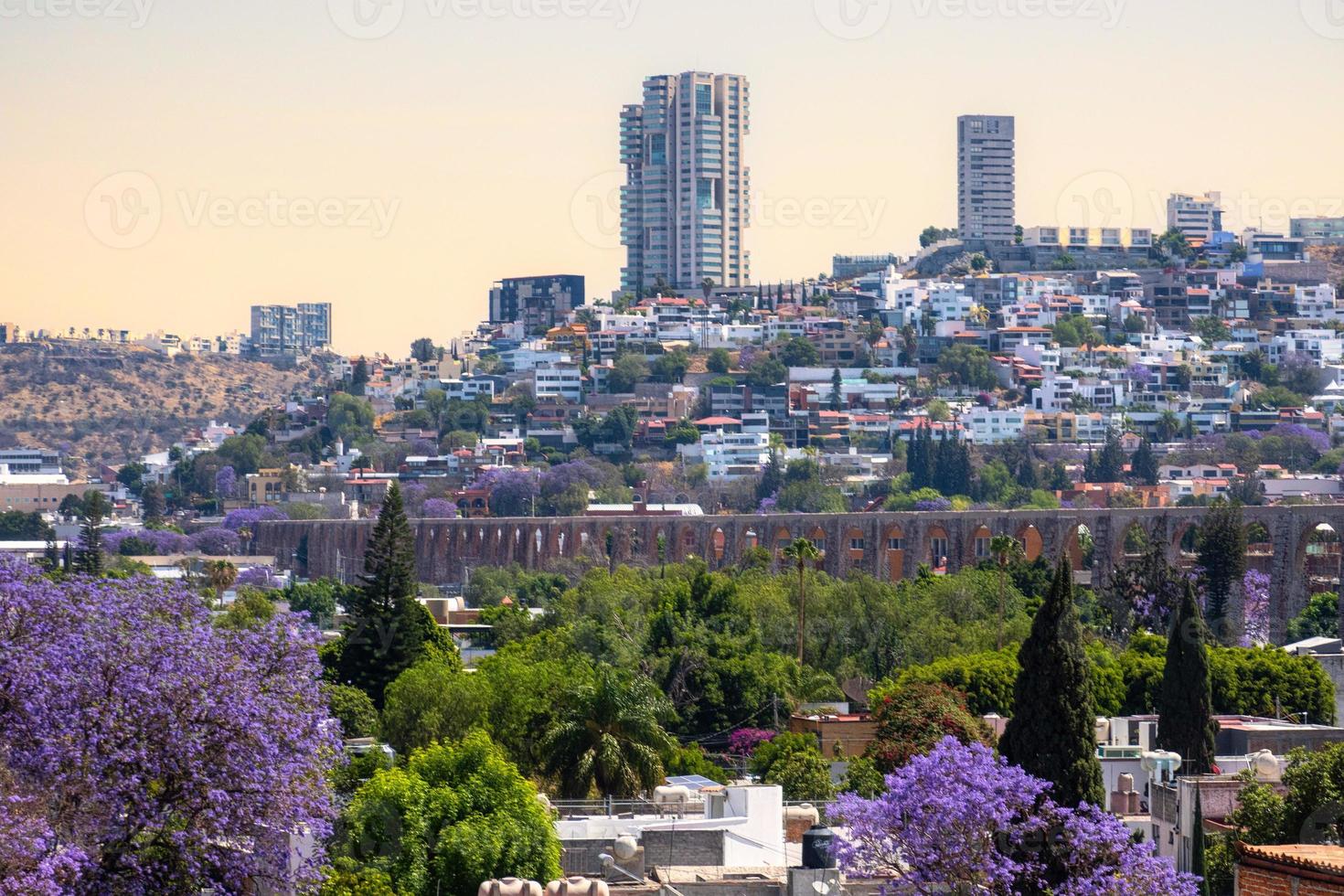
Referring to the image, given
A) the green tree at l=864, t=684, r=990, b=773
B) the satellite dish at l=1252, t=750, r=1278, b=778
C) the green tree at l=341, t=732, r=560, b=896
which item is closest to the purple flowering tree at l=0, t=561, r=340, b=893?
the green tree at l=341, t=732, r=560, b=896

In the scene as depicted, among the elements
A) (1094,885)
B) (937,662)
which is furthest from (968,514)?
(1094,885)

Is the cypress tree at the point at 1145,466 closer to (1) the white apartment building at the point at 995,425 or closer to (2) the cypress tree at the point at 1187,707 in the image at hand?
(1) the white apartment building at the point at 995,425

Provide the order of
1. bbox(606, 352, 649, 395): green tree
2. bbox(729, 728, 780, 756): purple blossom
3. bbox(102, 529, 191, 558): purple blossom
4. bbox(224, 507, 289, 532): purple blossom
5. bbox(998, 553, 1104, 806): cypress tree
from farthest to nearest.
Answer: bbox(606, 352, 649, 395): green tree < bbox(224, 507, 289, 532): purple blossom < bbox(102, 529, 191, 558): purple blossom < bbox(729, 728, 780, 756): purple blossom < bbox(998, 553, 1104, 806): cypress tree

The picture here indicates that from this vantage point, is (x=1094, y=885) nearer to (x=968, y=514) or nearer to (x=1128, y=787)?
(x=1128, y=787)

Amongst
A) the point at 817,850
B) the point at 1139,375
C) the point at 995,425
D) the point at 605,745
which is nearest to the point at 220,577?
the point at 605,745

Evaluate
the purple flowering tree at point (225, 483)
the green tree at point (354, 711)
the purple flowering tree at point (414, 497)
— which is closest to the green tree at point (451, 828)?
the green tree at point (354, 711)

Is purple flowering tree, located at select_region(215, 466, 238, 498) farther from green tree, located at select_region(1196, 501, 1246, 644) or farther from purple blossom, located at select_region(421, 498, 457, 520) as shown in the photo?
green tree, located at select_region(1196, 501, 1246, 644)

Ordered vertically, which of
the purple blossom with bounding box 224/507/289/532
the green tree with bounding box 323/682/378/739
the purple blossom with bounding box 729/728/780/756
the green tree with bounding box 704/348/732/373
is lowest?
the purple blossom with bounding box 224/507/289/532

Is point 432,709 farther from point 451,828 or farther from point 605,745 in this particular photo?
point 451,828
